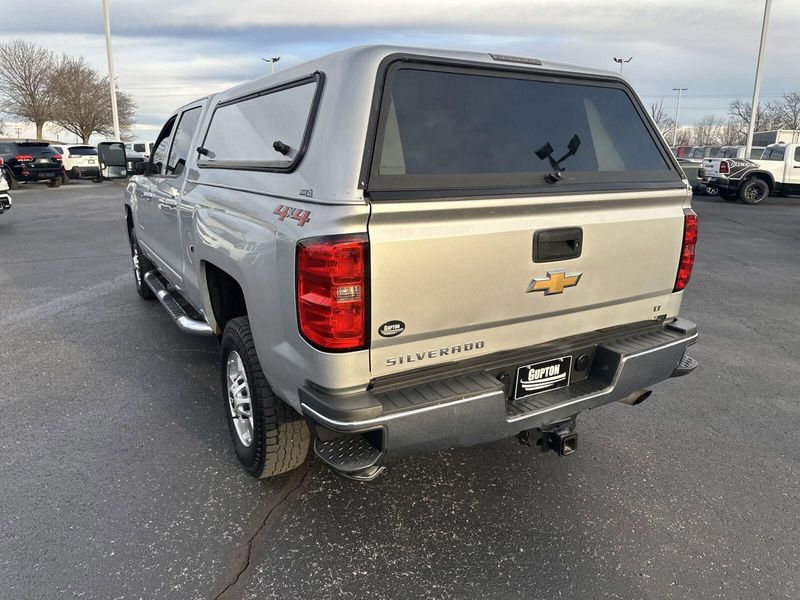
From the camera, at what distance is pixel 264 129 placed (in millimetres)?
3084

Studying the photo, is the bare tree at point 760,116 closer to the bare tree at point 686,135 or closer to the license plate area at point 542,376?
the bare tree at point 686,135

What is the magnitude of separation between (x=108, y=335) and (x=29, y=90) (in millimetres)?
51375

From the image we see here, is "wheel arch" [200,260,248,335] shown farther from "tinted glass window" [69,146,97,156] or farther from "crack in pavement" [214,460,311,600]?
"tinted glass window" [69,146,97,156]

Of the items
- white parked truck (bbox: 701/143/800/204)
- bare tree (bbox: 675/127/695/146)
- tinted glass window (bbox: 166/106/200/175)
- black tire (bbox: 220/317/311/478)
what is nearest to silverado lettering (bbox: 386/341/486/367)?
black tire (bbox: 220/317/311/478)

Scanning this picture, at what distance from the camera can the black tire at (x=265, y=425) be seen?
2893 millimetres

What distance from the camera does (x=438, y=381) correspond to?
98.8 inches

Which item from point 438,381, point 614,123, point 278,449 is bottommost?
point 278,449

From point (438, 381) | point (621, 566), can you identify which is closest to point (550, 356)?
point (438, 381)

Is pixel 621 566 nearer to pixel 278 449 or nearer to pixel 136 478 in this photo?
pixel 278 449

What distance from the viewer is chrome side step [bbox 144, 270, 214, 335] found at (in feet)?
12.8

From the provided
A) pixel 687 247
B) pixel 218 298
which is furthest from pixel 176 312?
pixel 687 247

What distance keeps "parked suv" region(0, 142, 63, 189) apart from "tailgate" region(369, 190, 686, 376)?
81.2 ft

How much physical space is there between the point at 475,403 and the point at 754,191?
70.5ft

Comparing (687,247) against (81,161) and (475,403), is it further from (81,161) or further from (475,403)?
(81,161)
